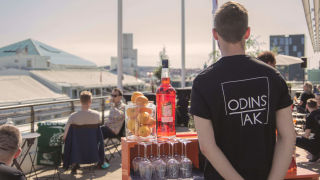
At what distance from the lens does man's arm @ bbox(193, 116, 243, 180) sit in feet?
4.72

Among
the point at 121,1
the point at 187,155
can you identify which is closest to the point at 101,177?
the point at 187,155

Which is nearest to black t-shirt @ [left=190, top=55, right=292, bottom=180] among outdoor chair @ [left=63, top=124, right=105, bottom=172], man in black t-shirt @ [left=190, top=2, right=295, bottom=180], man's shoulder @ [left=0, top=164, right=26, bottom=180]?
man in black t-shirt @ [left=190, top=2, right=295, bottom=180]

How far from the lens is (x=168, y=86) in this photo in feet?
8.24

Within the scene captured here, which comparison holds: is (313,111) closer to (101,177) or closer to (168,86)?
(101,177)

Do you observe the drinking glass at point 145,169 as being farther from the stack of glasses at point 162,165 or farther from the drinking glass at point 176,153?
the drinking glass at point 176,153

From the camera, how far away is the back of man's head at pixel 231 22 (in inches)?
56.1

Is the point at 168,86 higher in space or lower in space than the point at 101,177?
higher

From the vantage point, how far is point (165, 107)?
95.2 inches

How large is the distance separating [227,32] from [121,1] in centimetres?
896

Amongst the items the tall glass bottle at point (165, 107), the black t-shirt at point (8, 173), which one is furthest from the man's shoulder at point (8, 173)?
the tall glass bottle at point (165, 107)

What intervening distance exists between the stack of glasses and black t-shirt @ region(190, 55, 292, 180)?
854mm

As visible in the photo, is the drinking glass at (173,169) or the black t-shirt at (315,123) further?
the black t-shirt at (315,123)

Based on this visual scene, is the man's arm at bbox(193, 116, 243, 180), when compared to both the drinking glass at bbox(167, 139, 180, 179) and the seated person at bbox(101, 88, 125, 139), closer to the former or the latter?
the drinking glass at bbox(167, 139, 180, 179)

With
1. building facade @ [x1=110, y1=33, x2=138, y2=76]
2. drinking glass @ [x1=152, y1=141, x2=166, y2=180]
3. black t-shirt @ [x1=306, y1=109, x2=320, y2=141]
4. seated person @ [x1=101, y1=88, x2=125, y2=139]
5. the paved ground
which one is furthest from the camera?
building facade @ [x1=110, y1=33, x2=138, y2=76]
